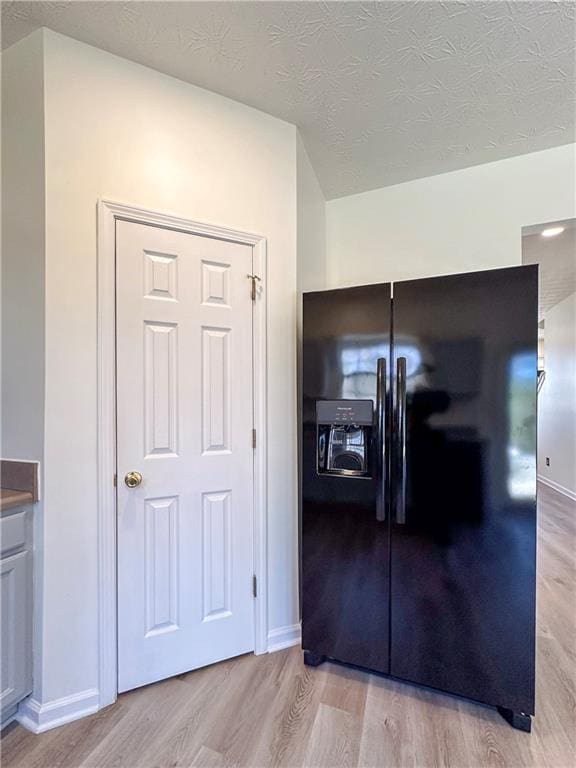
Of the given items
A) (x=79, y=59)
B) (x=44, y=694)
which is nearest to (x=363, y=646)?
(x=44, y=694)

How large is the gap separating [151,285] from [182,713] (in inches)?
73.1

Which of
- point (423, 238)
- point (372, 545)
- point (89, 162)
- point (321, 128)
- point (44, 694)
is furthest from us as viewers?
point (423, 238)

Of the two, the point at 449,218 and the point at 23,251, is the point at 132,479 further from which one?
the point at 449,218

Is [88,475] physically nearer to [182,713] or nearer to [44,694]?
[44,694]

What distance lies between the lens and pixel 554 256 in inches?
153

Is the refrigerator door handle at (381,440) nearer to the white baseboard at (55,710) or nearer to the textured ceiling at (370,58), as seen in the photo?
the textured ceiling at (370,58)

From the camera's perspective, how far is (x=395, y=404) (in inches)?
71.2

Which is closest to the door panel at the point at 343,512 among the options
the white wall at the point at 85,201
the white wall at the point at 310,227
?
the white wall at the point at 310,227

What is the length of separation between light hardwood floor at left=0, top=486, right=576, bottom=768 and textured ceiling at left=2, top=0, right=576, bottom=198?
110 inches

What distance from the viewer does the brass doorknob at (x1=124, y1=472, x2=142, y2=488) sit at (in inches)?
70.8

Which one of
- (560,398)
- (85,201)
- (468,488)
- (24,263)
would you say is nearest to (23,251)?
(24,263)

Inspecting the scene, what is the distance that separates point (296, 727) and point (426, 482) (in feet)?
3.68

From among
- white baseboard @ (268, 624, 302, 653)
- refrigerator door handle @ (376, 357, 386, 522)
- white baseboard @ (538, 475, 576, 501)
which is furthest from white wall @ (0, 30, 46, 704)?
white baseboard @ (538, 475, 576, 501)

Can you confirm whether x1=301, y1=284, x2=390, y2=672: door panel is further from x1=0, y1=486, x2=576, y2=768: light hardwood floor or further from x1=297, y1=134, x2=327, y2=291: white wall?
x1=297, y1=134, x2=327, y2=291: white wall
